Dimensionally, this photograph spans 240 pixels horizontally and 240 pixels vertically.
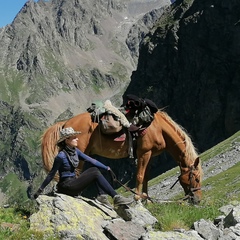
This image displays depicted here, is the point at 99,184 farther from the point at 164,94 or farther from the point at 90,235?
the point at 164,94

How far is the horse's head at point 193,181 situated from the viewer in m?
16.5

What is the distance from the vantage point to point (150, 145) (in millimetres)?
16516

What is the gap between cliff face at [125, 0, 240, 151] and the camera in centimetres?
13075

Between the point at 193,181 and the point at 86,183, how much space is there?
242 inches

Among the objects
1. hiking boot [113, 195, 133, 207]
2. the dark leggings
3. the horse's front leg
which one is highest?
the dark leggings

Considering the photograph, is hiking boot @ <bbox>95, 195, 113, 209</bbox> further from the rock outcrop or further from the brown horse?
the brown horse

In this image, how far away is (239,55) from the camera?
12700 cm

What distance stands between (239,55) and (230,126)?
22773 mm

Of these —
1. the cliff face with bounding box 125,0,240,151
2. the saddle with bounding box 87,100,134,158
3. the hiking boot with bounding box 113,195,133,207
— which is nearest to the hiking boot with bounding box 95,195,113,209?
the hiking boot with bounding box 113,195,133,207

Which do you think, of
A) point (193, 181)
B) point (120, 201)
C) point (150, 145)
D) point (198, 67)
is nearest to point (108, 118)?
point (150, 145)

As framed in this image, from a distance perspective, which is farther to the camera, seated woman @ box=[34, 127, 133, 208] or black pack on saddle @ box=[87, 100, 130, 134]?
black pack on saddle @ box=[87, 100, 130, 134]

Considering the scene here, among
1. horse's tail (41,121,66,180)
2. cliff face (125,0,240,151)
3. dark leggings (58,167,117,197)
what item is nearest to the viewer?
dark leggings (58,167,117,197)

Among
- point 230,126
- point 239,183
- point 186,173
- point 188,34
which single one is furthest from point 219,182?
point 188,34

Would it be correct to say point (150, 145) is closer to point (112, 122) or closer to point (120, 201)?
point (112, 122)
